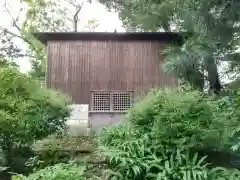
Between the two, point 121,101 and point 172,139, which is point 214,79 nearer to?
point 121,101

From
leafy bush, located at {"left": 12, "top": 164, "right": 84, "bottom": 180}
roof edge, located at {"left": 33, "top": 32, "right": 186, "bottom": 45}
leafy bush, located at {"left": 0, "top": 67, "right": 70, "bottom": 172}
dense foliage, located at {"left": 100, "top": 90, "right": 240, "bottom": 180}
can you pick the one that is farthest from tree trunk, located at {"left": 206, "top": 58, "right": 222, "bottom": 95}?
leafy bush, located at {"left": 12, "top": 164, "right": 84, "bottom": 180}

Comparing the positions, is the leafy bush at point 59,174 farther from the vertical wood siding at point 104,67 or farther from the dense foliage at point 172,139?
the vertical wood siding at point 104,67

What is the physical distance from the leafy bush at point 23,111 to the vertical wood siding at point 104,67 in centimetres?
699

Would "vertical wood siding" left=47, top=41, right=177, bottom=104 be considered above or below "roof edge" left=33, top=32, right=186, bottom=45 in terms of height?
below

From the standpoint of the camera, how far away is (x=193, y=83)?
459 inches

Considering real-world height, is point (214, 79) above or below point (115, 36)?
below

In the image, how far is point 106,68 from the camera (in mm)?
13812

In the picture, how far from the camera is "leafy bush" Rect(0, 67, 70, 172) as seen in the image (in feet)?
19.5

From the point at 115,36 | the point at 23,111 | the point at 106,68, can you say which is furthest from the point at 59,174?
the point at 115,36

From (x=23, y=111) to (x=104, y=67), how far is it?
7.95m

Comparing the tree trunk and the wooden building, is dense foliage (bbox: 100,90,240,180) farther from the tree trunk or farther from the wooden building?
the wooden building

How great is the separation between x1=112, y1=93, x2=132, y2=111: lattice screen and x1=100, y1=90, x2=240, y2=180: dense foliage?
7.33 metres

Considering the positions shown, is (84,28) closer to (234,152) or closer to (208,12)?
(208,12)

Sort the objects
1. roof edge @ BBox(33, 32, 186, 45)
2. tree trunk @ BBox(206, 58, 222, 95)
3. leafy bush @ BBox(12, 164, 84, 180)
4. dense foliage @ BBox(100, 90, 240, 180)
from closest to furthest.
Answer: leafy bush @ BBox(12, 164, 84, 180), dense foliage @ BBox(100, 90, 240, 180), tree trunk @ BBox(206, 58, 222, 95), roof edge @ BBox(33, 32, 186, 45)
